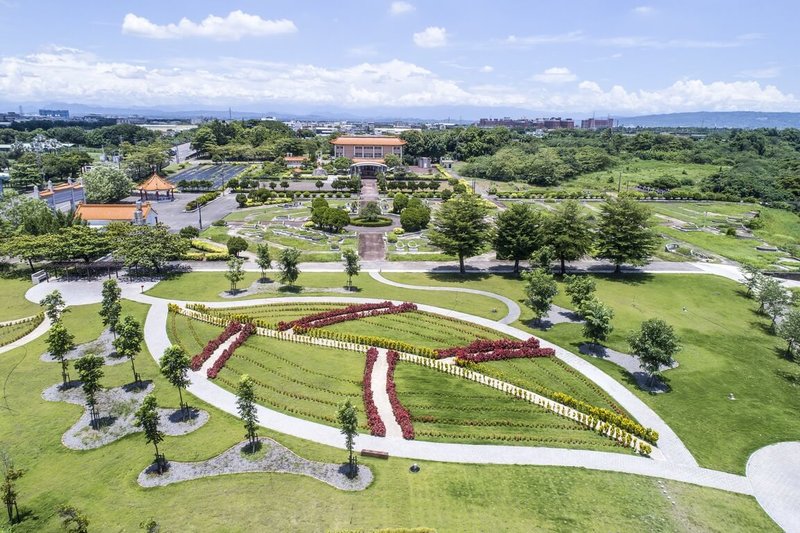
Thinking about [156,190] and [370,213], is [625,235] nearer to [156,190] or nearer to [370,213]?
[370,213]

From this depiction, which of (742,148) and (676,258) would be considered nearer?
(676,258)

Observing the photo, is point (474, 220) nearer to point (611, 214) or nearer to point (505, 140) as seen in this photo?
point (611, 214)

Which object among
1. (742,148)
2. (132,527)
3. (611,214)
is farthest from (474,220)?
(742,148)

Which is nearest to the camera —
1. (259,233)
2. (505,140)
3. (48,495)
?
(48,495)

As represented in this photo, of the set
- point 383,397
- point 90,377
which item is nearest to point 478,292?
point 383,397

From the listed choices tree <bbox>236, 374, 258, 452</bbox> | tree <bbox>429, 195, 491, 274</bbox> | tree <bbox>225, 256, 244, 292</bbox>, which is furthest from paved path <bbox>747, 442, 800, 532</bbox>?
tree <bbox>225, 256, 244, 292</bbox>

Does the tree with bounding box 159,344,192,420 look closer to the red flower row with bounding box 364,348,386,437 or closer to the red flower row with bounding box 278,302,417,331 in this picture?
the red flower row with bounding box 364,348,386,437
